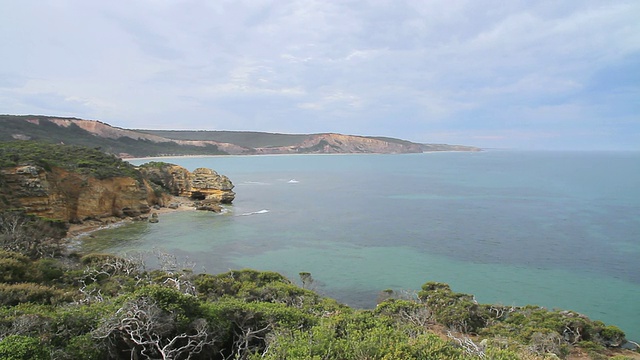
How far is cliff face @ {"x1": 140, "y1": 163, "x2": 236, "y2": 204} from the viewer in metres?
42.8

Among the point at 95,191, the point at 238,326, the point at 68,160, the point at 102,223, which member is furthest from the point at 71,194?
the point at 238,326

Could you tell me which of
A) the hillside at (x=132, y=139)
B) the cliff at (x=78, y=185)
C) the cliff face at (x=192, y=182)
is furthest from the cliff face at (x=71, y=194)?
the hillside at (x=132, y=139)

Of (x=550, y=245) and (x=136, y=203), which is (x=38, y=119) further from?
(x=550, y=245)

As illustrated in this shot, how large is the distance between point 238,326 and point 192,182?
37.0 metres

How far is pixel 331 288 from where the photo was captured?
61.7 feet

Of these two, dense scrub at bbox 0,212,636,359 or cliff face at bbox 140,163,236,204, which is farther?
cliff face at bbox 140,163,236,204

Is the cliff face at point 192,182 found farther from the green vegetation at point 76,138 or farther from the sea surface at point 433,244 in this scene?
the green vegetation at point 76,138

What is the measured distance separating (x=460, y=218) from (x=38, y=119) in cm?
10099

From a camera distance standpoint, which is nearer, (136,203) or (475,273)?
(475,273)

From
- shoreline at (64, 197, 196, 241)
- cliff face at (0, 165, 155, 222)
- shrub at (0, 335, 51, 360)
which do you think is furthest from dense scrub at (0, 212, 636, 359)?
cliff face at (0, 165, 155, 222)

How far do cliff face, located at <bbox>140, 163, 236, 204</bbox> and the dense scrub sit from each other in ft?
92.2

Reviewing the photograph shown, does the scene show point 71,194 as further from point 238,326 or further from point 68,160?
point 238,326

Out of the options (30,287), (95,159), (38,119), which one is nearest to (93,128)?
(38,119)

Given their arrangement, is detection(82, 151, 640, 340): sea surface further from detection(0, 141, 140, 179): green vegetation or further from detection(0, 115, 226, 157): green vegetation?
detection(0, 115, 226, 157): green vegetation
